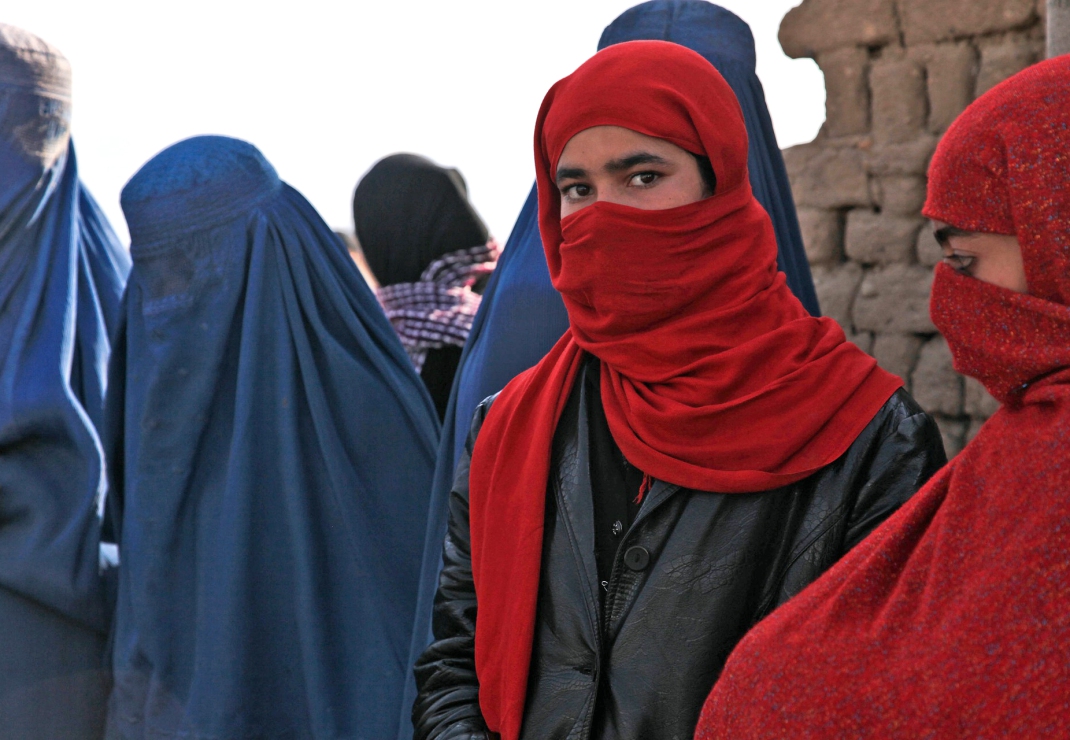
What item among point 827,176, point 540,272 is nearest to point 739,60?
point 540,272

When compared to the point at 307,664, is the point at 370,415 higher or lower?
higher

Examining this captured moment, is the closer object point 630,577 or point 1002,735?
point 1002,735

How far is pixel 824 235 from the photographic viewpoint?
3273mm

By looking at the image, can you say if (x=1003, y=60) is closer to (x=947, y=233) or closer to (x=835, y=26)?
(x=835, y=26)

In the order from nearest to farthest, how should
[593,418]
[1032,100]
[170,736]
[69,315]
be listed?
[1032,100], [593,418], [170,736], [69,315]

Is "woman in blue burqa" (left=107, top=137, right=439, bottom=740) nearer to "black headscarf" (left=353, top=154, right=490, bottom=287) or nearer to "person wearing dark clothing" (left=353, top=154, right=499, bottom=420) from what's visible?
"person wearing dark clothing" (left=353, top=154, right=499, bottom=420)

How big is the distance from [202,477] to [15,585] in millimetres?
435

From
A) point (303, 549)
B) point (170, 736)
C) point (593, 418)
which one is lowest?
point (170, 736)

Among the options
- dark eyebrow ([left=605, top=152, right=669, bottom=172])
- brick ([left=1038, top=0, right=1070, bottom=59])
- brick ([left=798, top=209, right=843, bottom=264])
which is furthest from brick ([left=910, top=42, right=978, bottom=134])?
dark eyebrow ([left=605, top=152, right=669, bottom=172])

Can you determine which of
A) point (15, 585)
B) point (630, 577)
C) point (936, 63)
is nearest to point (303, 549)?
point (15, 585)

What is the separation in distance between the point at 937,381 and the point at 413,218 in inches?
70.1

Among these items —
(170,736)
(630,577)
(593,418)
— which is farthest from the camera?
(170,736)

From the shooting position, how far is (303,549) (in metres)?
2.08

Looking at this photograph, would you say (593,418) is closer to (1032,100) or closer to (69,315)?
(1032,100)
